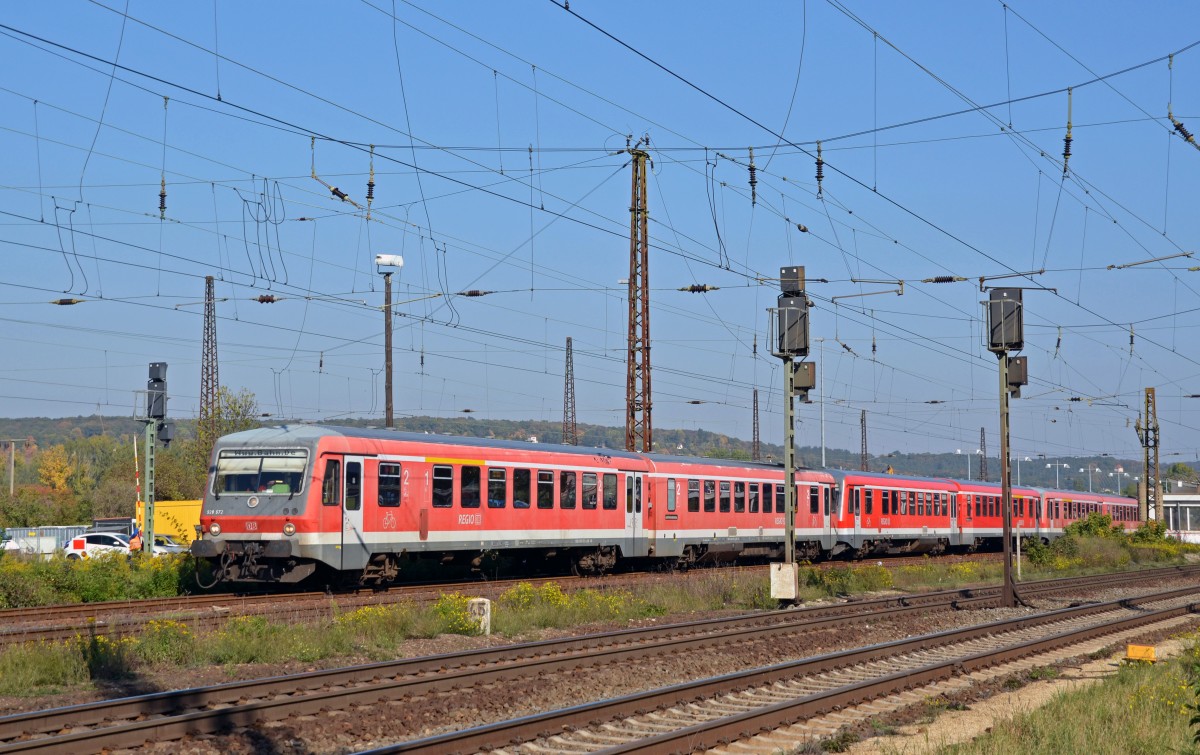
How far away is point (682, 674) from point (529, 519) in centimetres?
1226

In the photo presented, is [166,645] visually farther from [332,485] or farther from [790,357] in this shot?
[790,357]

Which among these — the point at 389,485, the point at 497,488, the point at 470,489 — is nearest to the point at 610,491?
the point at 497,488

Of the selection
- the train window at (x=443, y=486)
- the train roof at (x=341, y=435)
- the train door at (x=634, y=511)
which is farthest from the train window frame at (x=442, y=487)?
the train door at (x=634, y=511)

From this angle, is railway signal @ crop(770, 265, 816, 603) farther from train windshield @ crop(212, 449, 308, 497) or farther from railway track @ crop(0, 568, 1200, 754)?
train windshield @ crop(212, 449, 308, 497)

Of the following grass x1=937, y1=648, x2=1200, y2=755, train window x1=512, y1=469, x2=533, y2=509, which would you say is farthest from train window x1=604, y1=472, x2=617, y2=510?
grass x1=937, y1=648, x2=1200, y2=755

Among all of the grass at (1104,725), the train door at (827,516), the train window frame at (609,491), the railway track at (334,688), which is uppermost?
the train window frame at (609,491)

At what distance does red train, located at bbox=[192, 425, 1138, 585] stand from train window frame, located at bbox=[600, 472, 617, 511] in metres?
0.04

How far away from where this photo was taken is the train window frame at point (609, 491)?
1180 inches

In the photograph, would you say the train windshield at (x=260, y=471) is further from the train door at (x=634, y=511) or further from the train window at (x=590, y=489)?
the train door at (x=634, y=511)

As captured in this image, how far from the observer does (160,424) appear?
96.0 feet

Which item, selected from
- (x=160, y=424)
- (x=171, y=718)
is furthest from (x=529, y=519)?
(x=171, y=718)

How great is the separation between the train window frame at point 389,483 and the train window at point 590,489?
6.27m

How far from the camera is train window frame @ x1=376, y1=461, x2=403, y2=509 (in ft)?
78.0

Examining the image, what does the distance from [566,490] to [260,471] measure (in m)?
7.98
